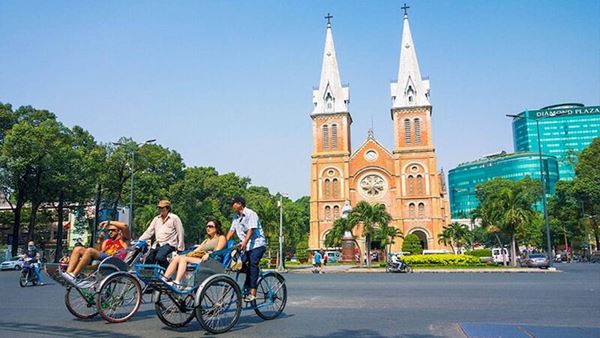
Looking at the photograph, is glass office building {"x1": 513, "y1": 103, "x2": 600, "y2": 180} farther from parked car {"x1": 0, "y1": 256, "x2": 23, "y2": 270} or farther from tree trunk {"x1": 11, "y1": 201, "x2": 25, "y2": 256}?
parked car {"x1": 0, "y1": 256, "x2": 23, "y2": 270}

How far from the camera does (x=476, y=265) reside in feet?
107

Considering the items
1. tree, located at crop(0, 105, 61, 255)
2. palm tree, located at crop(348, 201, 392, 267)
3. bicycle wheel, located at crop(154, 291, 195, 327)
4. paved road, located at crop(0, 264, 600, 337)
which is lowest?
paved road, located at crop(0, 264, 600, 337)

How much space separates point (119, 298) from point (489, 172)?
5553 inches

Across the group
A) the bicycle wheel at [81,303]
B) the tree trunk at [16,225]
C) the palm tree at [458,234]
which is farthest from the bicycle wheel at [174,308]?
the palm tree at [458,234]

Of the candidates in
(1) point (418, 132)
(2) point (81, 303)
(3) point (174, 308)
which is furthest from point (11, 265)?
(1) point (418, 132)

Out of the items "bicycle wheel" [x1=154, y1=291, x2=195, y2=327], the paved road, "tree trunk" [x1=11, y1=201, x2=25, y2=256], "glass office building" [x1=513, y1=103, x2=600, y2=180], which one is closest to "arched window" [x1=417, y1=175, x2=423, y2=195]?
"tree trunk" [x1=11, y1=201, x2=25, y2=256]

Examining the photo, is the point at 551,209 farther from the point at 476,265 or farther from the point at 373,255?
the point at 476,265

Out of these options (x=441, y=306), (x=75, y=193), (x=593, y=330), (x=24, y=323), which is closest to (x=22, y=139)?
(x=75, y=193)

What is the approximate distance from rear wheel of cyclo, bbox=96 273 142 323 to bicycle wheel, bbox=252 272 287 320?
168 cm

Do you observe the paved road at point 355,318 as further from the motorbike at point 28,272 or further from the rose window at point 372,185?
the rose window at point 372,185

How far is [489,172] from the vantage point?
13650 cm

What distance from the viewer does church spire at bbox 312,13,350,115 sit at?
65.1m

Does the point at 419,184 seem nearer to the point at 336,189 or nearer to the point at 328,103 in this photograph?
the point at 336,189

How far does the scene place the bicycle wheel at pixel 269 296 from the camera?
23.6ft
